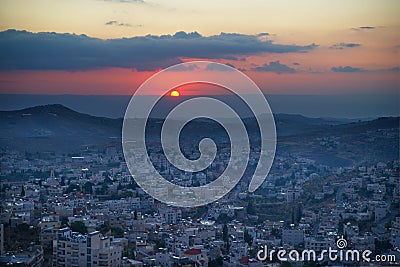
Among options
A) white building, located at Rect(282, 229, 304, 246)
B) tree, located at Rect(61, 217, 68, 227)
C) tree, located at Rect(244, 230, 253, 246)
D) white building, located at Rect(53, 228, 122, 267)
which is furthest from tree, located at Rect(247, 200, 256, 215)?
white building, located at Rect(53, 228, 122, 267)

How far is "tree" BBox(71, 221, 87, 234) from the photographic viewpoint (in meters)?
8.03

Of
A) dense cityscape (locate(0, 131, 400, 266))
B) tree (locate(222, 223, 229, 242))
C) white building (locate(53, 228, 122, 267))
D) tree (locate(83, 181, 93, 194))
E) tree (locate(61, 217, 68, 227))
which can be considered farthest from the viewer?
tree (locate(83, 181, 93, 194))

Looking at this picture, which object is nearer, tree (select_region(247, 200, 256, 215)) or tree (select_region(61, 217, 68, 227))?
tree (select_region(61, 217, 68, 227))

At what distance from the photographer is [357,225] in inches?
364

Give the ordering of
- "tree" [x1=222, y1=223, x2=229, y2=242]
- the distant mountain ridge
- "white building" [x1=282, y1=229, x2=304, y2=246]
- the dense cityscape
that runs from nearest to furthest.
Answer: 1. the dense cityscape
2. "white building" [x1=282, y1=229, x2=304, y2=246]
3. "tree" [x1=222, y1=223, x2=229, y2=242]
4. the distant mountain ridge

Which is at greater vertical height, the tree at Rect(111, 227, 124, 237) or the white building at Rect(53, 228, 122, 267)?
the white building at Rect(53, 228, 122, 267)

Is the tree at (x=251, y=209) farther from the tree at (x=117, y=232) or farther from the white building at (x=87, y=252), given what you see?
the white building at (x=87, y=252)

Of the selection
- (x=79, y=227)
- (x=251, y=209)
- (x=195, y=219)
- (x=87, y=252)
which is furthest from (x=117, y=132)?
(x=87, y=252)

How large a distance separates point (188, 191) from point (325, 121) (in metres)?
8.53

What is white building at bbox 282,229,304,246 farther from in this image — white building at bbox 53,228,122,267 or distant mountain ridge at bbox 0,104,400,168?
distant mountain ridge at bbox 0,104,400,168

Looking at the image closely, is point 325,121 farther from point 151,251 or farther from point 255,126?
point 151,251

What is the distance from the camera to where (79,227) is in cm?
820

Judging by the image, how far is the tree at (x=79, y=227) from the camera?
8.03 m

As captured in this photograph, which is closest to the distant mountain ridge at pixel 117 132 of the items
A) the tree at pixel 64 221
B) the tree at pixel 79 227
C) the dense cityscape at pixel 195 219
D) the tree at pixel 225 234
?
the dense cityscape at pixel 195 219
